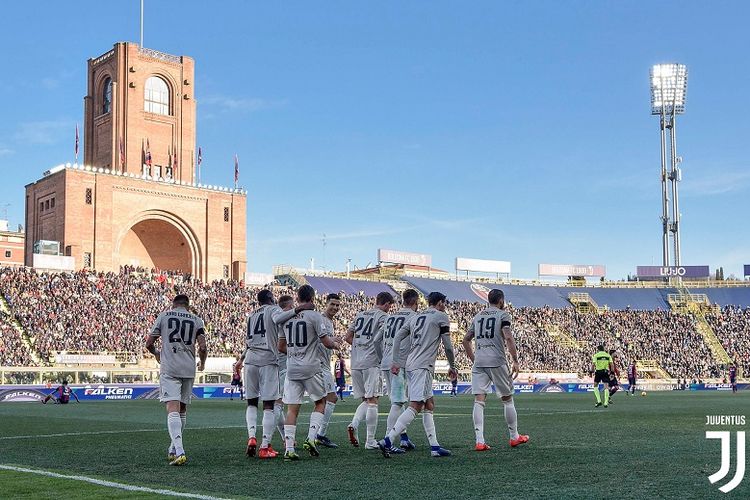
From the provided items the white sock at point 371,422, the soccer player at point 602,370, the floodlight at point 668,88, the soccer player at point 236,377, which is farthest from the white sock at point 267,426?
the floodlight at point 668,88

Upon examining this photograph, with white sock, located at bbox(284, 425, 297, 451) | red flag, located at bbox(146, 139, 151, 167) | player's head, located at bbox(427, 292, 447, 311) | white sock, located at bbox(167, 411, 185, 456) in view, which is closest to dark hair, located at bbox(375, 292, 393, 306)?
player's head, located at bbox(427, 292, 447, 311)

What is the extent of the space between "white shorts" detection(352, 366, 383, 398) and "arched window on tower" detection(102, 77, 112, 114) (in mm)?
69777

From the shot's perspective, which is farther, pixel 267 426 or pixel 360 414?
pixel 360 414

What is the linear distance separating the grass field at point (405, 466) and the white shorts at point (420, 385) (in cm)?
81

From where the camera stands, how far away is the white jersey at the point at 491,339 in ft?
43.0

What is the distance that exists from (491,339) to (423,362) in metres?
1.29

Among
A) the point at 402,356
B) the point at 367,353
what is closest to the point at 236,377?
the point at 367,353

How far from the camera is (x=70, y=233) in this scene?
68.1 metres

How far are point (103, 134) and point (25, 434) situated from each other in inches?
2564

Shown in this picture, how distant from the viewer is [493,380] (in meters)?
13.1

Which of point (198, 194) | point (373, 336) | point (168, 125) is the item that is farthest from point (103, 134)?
point (373, 336)

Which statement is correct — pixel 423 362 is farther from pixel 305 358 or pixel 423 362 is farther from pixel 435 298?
pixel 305 358

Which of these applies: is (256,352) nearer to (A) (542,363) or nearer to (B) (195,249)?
(A) (542,363)

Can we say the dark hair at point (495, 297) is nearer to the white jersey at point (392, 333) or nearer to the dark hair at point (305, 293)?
the white jersey at point (392, 333)
